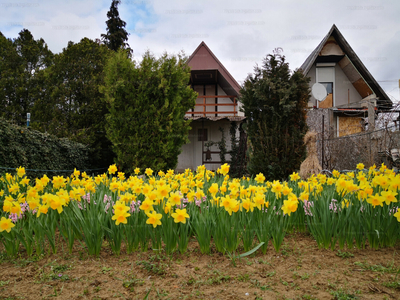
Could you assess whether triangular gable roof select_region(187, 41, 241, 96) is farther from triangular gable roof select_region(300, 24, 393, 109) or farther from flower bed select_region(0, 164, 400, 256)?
flower bed select_region(0, 164, 400, 256)

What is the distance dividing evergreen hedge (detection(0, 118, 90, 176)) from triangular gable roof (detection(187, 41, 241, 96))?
278 inches

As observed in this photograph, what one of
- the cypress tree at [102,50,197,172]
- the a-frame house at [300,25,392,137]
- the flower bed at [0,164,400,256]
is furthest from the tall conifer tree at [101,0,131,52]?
A: the flower bed at [0,164,400,256]

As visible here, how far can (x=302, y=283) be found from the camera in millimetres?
1576

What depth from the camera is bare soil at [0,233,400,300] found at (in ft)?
4.94

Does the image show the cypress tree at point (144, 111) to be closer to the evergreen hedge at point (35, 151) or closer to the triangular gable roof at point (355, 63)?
the evergreen hedge at point (35, 151)

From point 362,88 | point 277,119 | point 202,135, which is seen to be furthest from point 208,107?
point 277,119

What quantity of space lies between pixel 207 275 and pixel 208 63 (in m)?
12.4

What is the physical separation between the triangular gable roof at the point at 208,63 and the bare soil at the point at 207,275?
38.1 ft

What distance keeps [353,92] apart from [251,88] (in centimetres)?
962

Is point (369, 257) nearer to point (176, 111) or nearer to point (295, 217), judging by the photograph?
point (295, 217)

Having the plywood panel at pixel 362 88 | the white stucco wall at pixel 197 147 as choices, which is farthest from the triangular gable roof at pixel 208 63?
the plywood panel at pixel 362 88

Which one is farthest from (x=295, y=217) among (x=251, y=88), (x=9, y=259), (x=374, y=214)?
(x=251, y=88)

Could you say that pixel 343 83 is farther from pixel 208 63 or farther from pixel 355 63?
pixel 208 63

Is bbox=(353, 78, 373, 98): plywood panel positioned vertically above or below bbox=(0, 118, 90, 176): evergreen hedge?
above
